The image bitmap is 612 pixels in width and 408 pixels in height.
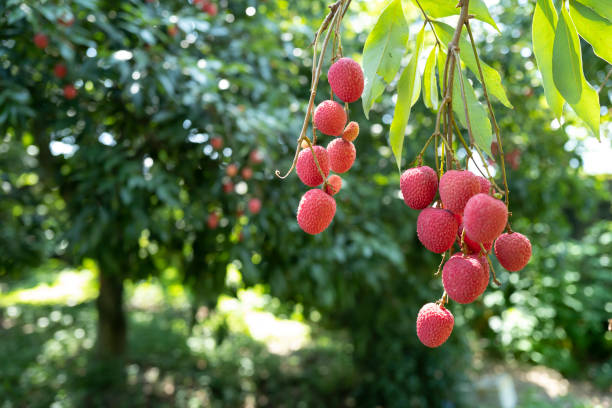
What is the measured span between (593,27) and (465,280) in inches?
12.9

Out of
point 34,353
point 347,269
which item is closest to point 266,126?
point 347,269

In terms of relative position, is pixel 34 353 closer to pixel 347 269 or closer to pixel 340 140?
pixel 347 269

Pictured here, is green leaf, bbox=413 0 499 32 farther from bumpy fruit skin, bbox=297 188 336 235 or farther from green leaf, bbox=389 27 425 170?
bumpy fruit skin, bbox=297 188 336 235

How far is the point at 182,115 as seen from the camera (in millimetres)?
1842

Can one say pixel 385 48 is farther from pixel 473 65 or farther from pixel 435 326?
pixel 435 326

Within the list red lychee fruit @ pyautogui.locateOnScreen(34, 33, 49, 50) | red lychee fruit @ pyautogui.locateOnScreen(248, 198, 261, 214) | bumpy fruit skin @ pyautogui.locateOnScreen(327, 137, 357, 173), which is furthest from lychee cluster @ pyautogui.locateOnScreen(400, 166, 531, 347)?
red lychee fruit @ pyautogui.locateOnScreen(34, 33, 49, 50)

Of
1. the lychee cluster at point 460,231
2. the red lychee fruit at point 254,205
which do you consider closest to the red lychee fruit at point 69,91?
the red lychee fruit at point 254,205

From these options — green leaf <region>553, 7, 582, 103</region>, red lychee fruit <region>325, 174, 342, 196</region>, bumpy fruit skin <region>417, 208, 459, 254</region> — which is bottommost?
red lychee fruit <region>325, 174, 342, 196</region>

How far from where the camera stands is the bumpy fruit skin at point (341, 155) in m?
0.56

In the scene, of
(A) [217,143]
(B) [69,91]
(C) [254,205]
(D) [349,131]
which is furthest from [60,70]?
(D) [349,131]

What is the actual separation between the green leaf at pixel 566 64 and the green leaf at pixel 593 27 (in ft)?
0.06

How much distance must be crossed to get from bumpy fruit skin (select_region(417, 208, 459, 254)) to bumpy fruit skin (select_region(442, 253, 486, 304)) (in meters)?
0.02

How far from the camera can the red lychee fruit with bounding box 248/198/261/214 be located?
1857mm

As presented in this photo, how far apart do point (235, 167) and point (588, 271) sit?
452 cm
